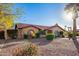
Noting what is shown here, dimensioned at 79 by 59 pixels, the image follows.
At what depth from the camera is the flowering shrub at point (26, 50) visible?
2.36 meters

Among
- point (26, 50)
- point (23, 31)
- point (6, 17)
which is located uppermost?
point (6, 17)

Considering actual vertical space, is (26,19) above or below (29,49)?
above

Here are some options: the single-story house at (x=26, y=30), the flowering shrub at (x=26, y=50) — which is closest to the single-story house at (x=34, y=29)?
the single-story house at (x=26, y=30)

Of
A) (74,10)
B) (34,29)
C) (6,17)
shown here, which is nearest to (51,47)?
(34,29)

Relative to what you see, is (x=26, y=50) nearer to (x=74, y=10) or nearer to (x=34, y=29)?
(x=34, y=29)

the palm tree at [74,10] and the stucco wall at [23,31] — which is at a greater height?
the palm tree at [74,10]

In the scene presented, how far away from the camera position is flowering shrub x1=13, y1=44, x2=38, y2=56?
236cm

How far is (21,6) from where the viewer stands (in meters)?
2.38

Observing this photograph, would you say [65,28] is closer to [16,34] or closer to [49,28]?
[49,28]

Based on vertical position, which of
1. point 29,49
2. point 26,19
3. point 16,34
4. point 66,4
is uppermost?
point 66,4

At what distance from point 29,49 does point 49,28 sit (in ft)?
0.98

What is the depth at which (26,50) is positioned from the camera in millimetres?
2365

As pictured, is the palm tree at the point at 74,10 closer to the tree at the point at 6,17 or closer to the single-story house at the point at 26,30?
the single-story house at the point at 26,30

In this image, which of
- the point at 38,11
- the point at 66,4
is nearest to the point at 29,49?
the point at 38,11
